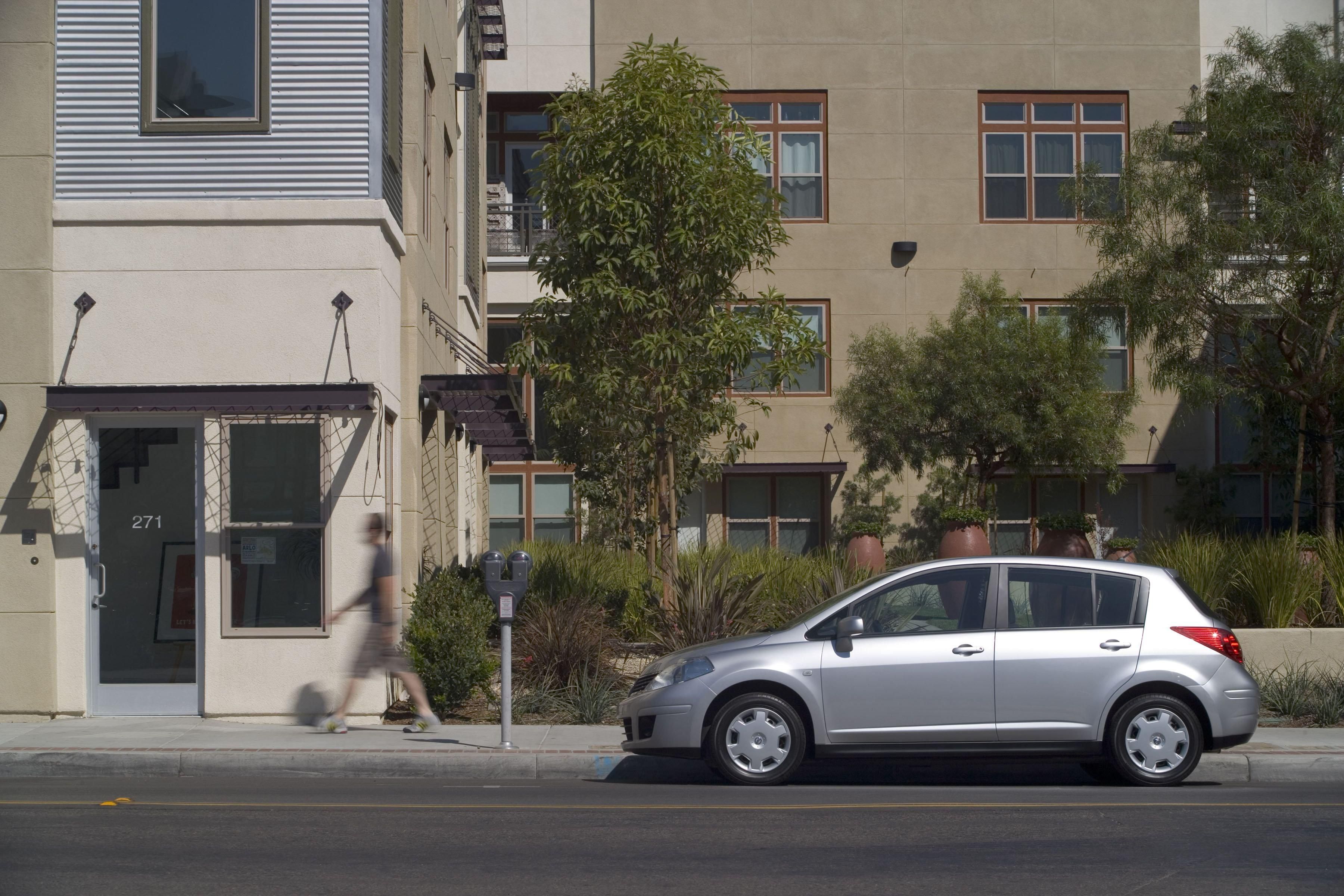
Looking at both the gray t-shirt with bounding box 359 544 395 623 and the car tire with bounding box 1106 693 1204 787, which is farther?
the gray t-shirt with bounding box 359 544 395 623

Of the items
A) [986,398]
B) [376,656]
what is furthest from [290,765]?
[986,398]

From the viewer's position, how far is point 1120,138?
30250 millimetres

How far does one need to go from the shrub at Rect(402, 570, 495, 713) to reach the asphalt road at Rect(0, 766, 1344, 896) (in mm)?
2456

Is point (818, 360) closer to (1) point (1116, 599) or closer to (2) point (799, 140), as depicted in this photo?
(2) point (799, 140)

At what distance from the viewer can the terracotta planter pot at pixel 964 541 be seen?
70.6 feet

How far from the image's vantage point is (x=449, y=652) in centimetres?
1245

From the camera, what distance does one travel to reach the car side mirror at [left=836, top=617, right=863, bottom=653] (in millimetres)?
9203

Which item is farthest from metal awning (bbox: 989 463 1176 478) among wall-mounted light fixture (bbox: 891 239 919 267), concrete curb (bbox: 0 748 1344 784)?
concrete curb (bbox: 0 748 1344 784)

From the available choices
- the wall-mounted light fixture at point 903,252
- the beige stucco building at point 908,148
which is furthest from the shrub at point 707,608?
the wall-mounted light fixture at point 903,252

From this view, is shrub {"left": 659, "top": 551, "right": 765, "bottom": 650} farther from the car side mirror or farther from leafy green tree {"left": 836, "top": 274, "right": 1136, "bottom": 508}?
leafy green tree {"left": 836, "top": 274, "right": 1136, "bottom": 508}

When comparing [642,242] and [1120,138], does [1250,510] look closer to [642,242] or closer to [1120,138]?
[1120,138]

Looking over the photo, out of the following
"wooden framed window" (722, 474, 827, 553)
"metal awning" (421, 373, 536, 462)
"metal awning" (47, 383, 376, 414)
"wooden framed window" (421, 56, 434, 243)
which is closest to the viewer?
"metal awning" (47, 383, 376, 414)

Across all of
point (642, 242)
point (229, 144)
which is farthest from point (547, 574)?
point (229, 144)

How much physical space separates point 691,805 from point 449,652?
4349 mm
